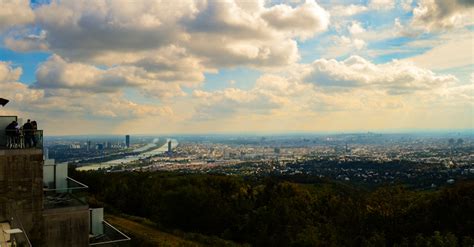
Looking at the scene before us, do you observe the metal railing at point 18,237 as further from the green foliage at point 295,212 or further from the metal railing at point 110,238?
the green foliage at point 295,212

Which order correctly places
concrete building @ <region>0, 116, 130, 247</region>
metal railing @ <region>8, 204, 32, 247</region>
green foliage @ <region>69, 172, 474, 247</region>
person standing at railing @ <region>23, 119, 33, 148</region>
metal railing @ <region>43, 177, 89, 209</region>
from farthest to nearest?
1. green foliage @ <region>69, 172, 474, 247</region>
2. metal railing @ <region>43, 177, 89, 209</region>
3. person standing at railing @ <region>23, 119, 33, 148</region>
4. concrete building @ <region>0, 116, 130, 247</region>
5. metal railing @ <region>8, 204, 32, 247</region>

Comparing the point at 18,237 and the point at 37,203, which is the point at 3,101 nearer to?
the point at 37,203

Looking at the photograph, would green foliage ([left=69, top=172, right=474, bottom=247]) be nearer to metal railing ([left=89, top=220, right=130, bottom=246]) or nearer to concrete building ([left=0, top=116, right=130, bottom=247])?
metal railing ([left=89, top=220, right=130, bottom=246])

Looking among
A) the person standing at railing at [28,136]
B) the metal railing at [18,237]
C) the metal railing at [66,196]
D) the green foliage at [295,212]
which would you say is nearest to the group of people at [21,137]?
→ the person standing at railing at [28,136]

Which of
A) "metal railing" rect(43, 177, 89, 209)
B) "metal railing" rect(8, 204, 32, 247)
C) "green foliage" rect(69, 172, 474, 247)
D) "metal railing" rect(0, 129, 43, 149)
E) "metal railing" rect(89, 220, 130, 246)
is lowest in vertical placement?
"green foliage" rect(69, 172, 474, 247)

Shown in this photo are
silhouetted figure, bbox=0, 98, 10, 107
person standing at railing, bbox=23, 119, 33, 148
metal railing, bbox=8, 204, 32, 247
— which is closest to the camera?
metal railing, bbox=8, 204, 32, 247

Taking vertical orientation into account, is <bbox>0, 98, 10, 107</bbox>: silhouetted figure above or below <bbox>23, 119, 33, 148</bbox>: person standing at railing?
above

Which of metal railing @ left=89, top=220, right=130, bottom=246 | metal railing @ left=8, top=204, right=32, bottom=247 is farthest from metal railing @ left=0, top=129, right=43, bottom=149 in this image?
metal railing @ left=89, top=220, right=130, bottom=246
